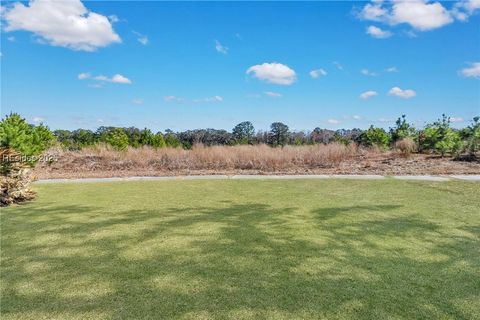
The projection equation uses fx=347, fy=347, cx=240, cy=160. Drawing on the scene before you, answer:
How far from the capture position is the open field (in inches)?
439

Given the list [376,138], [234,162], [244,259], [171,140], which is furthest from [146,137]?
[244,259]

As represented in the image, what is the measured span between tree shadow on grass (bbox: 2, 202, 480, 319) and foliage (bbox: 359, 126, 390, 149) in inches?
497

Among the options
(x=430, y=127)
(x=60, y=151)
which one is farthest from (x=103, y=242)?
(x=430, y=127)

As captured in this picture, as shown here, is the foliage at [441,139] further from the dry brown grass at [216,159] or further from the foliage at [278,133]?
the foliage at [278,133]

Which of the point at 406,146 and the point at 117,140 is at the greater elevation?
the point at 117,140

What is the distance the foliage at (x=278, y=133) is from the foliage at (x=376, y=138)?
15.2 feet

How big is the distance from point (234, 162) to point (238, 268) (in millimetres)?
9310

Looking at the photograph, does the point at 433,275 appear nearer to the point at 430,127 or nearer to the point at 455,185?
the point at 455,185

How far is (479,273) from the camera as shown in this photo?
9.66 feet

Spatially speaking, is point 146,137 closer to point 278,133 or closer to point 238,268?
point 278,133

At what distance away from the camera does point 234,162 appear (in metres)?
12.3

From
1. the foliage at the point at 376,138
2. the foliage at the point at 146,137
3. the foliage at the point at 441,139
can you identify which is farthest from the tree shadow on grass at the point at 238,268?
the foliage at the point at 146,137

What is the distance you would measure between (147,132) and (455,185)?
639 inches

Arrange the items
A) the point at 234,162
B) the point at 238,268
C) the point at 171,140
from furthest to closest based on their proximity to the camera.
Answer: the point at 171,140, the point at 234,162, the point at 238,268
